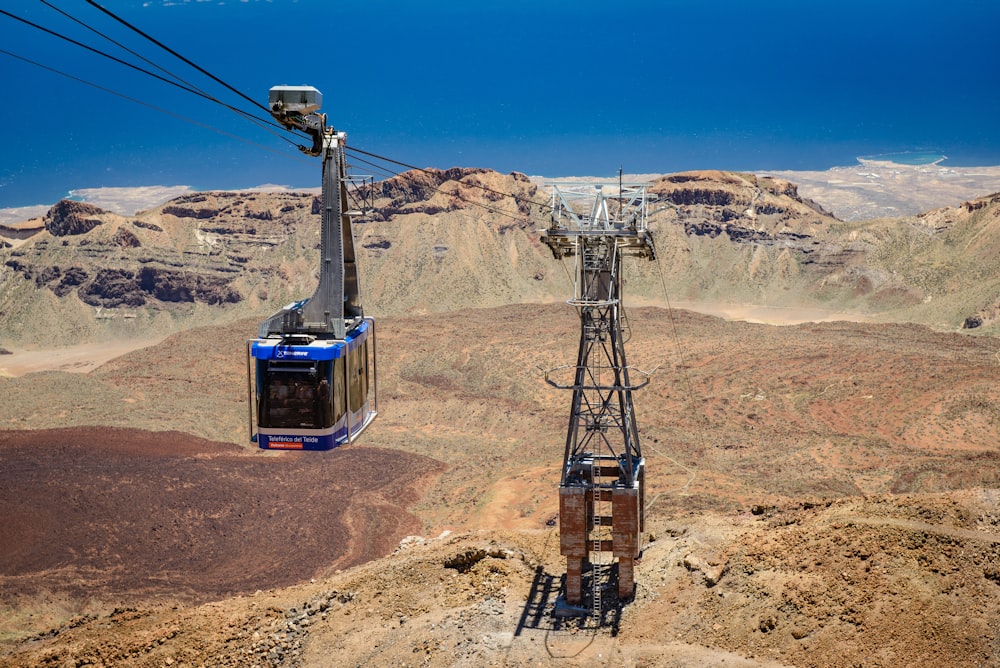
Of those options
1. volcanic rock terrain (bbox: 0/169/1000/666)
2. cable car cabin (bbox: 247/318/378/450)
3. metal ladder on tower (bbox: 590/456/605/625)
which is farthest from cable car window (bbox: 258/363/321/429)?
metal ladder on tower (bbox: 590/456/605/625)

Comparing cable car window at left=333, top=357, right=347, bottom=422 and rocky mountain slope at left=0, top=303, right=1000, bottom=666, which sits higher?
cable car window at left=333, top=357, right=347, bottom=422

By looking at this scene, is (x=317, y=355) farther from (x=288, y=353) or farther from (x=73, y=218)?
(x=73, y=218)

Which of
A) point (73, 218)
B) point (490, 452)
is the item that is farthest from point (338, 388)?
point (73, 218)

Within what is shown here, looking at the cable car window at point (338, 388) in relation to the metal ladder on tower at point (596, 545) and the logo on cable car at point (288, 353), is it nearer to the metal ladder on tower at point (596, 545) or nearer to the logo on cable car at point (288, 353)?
the logo on cable car at point (288, 353)

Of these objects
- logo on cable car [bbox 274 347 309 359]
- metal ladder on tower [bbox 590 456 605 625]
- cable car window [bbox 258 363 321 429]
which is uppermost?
logo on cable car [bbox 274 347 309 359]

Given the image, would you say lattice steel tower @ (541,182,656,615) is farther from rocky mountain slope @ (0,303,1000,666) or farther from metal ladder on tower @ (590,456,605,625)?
rocky mountain slope @ (0,303,1000,666)

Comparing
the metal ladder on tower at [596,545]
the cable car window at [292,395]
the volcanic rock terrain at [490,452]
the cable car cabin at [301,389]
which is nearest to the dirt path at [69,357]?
the volcanic rock terrain at [490,452]
